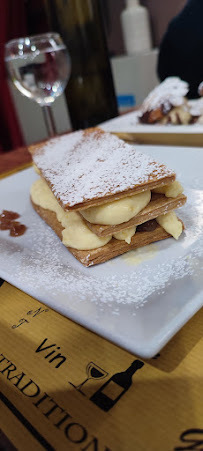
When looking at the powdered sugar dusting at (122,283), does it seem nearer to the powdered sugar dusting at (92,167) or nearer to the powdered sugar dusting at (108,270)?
the powdered sugar dusting at (108,270)

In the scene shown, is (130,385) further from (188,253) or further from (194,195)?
(194,195)

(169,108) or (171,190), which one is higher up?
(169,108)

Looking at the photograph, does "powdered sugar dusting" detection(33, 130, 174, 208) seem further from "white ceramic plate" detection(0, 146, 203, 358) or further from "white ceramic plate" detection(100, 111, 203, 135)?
"white ceramic plate" detection(100, 111, 203, 135)

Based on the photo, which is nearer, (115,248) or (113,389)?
(113,389)

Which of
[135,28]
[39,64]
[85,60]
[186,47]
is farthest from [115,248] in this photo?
[135,28]

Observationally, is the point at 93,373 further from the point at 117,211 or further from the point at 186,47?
the point at 186,47

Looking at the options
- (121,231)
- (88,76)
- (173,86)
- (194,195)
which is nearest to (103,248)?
(121,231)

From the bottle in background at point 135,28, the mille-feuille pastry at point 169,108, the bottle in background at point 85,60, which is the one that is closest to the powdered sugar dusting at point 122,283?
the mille-feuille pastry at point 169,108
